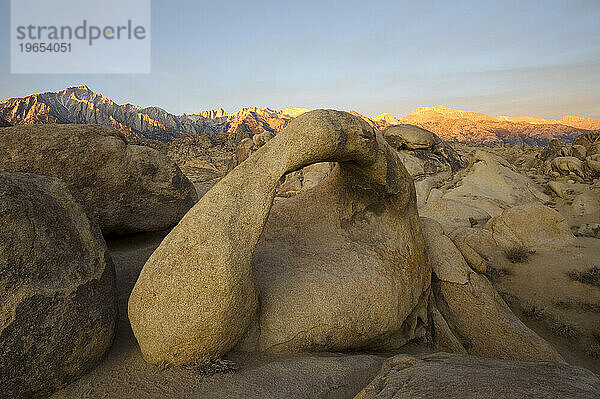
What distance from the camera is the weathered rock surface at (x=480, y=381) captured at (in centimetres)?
156

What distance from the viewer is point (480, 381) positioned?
1688 mm

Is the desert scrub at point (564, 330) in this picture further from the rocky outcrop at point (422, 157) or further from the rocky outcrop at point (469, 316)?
the rocky outcrop at point (422, 157)

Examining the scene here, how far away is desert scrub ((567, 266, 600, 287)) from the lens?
5929mm

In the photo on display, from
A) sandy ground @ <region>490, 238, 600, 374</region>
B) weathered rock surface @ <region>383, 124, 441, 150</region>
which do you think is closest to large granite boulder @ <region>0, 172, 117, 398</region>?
sandy ground @ <region>490, 238, 600, 374</region>

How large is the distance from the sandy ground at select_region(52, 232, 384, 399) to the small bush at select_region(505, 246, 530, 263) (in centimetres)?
573

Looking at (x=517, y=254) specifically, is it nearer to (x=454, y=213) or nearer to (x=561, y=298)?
(x=561, y=298)

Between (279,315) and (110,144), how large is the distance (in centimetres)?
259

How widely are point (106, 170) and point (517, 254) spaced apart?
748 cm

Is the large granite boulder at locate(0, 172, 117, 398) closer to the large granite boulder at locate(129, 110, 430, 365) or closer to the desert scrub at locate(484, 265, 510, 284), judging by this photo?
the large granite boulder at locate(129, 110, 430, 365)

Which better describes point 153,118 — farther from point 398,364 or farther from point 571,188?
point 398,364

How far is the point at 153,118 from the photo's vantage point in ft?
220

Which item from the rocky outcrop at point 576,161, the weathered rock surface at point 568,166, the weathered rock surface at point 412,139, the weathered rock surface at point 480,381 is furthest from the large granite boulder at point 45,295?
the weathered rock surface at point 568,166

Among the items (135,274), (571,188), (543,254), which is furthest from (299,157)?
(571,188)

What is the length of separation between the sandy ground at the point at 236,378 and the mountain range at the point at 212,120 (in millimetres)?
35400
